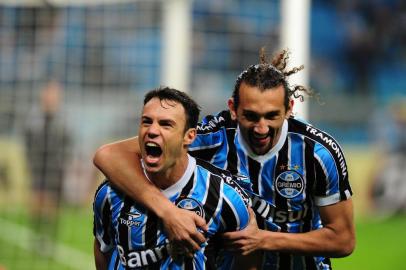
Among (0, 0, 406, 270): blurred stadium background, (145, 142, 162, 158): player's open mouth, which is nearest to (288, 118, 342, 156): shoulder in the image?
(145, 142, 162, 158): player's open mouth

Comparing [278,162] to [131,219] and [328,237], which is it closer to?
[328,237]

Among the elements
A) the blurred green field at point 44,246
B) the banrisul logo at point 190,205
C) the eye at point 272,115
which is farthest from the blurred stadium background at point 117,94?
the banrisul logo at point 190,205

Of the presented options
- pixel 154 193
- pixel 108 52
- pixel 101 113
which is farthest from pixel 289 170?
pixel 101 113

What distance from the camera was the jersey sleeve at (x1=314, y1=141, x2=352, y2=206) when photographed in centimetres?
437

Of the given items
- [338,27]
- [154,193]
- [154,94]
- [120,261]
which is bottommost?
[120,261]

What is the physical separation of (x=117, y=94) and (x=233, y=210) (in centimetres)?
896

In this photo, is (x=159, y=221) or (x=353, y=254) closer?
(x=159, y=221)

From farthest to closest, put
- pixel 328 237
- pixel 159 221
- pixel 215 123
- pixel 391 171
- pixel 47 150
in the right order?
pixel 391 171 → pixel 47 150 → pixel 215 123 → pixel 328 237 → pixel 159 221

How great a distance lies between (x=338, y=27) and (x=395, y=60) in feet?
5.04

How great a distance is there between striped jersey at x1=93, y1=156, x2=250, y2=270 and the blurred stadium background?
5.27 metres

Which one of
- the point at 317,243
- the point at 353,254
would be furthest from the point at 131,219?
the point at 353,254

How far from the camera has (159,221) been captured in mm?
3998

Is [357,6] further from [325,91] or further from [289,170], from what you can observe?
[289,170]

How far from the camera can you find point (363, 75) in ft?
69.1
